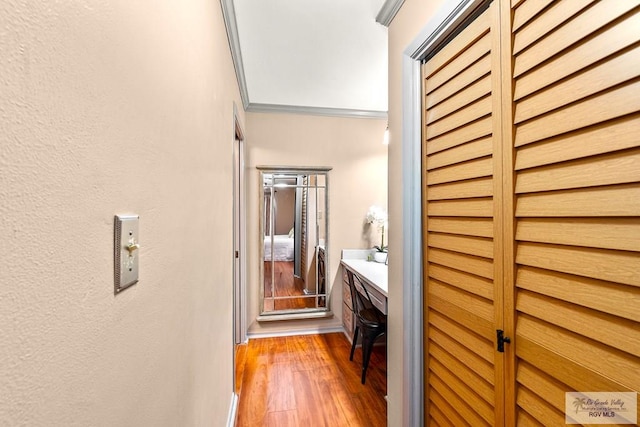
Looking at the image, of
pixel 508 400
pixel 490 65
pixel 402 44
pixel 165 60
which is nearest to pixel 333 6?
pixel 402 44

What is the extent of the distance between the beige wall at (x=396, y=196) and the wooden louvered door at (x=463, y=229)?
Answer: 0.15m

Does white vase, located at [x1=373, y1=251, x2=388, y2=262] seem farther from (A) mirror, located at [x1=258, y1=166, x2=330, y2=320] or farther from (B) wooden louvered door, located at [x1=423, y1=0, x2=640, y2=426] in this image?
(B) wooden louvered door, located at [x1=423, y1=0, x2=640, y2=426]

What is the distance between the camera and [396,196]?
4.59 ft

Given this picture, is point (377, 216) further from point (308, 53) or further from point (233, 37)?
point (233, 37)

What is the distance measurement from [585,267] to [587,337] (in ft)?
0.49

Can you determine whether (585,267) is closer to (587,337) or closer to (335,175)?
(587,337)

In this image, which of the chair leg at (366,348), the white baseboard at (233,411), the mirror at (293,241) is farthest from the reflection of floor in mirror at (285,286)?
the white baseboard at (233,411)

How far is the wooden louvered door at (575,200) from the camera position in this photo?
56 cm

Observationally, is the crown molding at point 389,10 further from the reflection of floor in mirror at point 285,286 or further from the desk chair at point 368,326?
the reflection of floor in mirror at point 285,286

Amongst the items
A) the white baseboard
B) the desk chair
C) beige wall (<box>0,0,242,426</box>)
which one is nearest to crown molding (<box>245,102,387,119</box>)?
the desk chair

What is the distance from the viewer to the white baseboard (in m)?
1.81

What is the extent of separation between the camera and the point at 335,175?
332 cm

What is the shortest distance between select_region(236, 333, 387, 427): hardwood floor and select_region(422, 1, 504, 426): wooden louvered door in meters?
1.00

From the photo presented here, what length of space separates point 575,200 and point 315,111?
2884 millimetres
